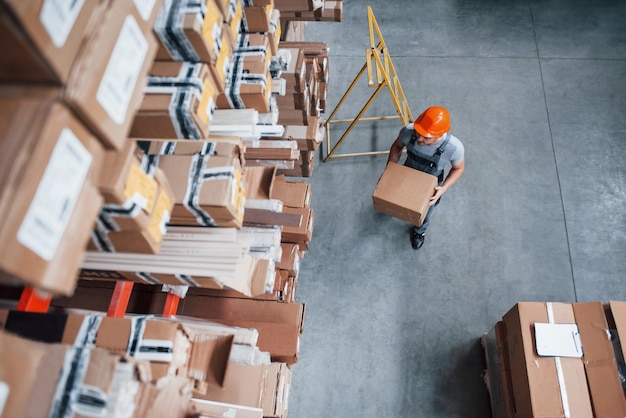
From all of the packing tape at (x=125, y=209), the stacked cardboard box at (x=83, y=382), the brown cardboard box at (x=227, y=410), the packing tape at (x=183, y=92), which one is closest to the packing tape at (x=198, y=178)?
the packing tape at (x=183, y=92)

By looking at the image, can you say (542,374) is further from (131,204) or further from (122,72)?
(122,72)

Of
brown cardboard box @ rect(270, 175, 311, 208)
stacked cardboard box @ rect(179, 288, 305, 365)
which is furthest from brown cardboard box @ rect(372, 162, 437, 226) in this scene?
stacked cardboard box @ rect(179, 288, 305, 365)

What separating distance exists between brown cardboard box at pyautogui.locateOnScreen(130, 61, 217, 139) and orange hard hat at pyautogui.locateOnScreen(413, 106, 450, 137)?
222 centimetres

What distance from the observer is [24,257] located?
3.78ft

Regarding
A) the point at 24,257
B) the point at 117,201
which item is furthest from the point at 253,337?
the point at 24,257

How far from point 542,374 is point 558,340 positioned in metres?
0.30

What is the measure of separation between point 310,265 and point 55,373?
3.41 metres

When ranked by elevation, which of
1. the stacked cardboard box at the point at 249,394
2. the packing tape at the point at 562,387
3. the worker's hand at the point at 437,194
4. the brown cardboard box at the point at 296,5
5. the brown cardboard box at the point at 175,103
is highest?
the brown cardboard box at the point at 296,5

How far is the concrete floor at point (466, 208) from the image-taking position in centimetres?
441

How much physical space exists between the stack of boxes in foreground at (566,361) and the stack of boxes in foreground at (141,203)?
1781 millimetres

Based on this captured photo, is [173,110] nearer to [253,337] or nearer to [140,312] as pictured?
[253,337]

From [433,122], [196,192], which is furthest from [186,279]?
[433,122]

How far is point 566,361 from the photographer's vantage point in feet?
10.9

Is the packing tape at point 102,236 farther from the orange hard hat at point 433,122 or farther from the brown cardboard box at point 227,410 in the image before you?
the orange hard hat at point 433,122
